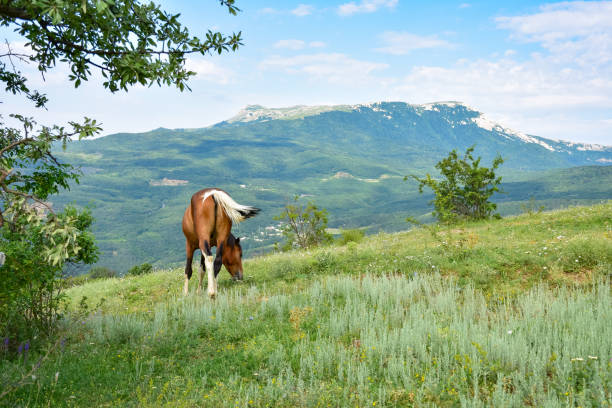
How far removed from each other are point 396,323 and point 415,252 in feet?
22.6

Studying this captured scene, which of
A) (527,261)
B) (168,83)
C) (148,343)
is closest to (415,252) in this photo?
(527,261)

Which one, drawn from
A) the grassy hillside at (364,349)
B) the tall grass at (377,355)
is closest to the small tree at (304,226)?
the grassy hillside at (364,349)

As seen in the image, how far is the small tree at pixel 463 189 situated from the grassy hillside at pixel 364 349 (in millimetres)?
13890

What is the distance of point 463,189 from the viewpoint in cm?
2573

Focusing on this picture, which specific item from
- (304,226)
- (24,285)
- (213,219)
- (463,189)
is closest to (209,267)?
(213,219)

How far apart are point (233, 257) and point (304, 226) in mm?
17669

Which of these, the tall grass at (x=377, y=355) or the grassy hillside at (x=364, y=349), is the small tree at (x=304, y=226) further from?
the tall grass at (x=377, y=355)

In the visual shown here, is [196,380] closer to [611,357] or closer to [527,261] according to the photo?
[611,357]

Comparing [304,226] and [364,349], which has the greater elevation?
[364,349]

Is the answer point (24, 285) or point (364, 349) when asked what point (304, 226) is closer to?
point (24, 285)

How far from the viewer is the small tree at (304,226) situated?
29531mm

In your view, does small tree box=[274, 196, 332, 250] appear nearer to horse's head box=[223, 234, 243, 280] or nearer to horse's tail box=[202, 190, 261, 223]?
horse's head box=[223, 234, 243, 280]

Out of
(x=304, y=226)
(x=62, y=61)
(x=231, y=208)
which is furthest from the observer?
(x=304, y=226)

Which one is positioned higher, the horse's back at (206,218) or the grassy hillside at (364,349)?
the horse's back at (206,218)
